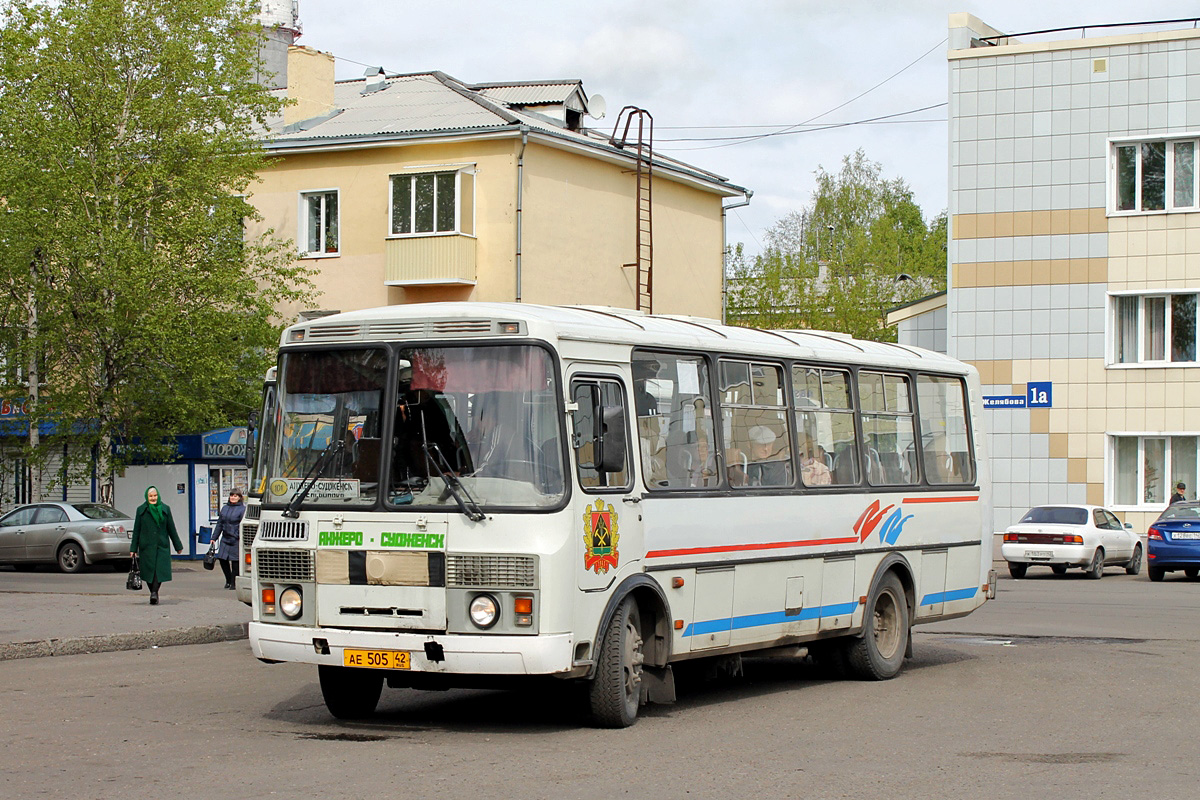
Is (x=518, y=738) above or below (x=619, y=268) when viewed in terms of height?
below

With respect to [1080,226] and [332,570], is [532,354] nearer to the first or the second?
[332,570]

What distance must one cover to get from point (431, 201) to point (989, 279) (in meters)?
13.5

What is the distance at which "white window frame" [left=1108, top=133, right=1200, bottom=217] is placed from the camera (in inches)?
1398

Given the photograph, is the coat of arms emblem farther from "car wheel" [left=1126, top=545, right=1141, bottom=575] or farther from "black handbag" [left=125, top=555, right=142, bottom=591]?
"car wheel" [left=1126, top=545, right=1141, bottom=575]

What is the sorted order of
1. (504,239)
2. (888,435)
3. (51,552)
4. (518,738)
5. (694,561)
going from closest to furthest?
(518,738) < (694,561) < (888,435) < (51,552) < (504,239)

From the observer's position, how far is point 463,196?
35844mm

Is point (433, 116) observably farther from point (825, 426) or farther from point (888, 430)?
point (825, 426)

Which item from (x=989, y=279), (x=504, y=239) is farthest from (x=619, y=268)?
(x=989, y=279)

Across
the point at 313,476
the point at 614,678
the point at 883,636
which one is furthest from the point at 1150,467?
the point at 313,476

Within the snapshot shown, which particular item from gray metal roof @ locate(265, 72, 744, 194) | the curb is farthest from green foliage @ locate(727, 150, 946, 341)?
the curb

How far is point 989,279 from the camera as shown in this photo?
1463 inches

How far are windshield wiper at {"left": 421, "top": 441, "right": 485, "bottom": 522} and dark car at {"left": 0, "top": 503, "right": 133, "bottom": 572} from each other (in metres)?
21.9

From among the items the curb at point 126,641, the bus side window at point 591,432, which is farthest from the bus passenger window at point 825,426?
the curb at point 126,641

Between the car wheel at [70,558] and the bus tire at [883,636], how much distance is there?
20.7 m
